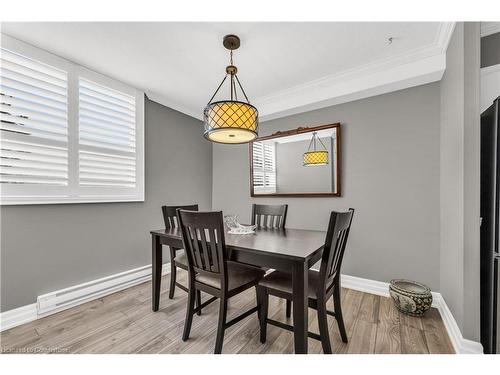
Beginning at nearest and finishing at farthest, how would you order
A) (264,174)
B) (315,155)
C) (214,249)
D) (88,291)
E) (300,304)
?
(300,304), (214,249), (88,291), (315,155), (264,174)

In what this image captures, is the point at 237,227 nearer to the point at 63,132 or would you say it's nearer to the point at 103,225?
the point at 103,225

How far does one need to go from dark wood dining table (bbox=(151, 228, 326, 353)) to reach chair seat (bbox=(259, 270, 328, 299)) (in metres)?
0.15

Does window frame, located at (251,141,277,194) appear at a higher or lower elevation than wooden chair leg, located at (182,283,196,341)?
higher

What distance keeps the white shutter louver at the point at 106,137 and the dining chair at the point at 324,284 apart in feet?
6.92

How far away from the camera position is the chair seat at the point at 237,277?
4.94 ft

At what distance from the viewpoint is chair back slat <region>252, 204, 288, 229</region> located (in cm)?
230

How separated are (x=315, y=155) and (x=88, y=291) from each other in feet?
9.87

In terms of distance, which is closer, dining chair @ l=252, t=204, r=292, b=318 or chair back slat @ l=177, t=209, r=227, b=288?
chair back slat @ l=177, t=209, r=227, b=288

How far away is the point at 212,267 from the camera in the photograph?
1491 mm

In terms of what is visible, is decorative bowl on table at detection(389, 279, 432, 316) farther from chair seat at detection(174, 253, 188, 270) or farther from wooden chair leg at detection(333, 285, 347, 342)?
chair seat at detection(174, 253, 188, 270)

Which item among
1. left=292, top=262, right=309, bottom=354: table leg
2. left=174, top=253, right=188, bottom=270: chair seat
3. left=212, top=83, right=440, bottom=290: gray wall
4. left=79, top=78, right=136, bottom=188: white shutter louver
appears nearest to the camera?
left=292, top=262, right=309, bottom=354: table leg

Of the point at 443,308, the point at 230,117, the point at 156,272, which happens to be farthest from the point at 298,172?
the point at 156,272

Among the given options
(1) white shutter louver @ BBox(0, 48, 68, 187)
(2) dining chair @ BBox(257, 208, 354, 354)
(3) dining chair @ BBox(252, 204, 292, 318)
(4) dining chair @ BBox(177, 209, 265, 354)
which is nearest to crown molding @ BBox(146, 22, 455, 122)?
(1) white shutter louver @ BBox(0, 48, 68, 187)

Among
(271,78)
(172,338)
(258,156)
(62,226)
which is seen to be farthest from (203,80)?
(172,338)
